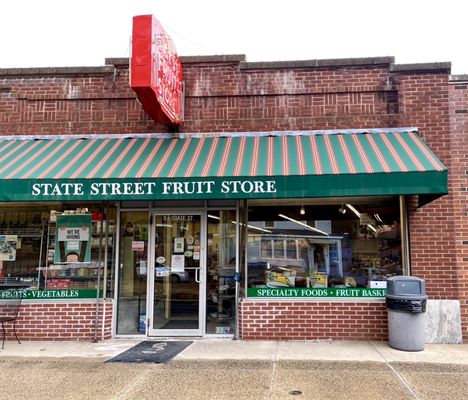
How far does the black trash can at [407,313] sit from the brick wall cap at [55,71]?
6728 millimetres

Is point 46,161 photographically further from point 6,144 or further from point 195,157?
point 195,157

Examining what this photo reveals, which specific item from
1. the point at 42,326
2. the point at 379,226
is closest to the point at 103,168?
the point at 42,326

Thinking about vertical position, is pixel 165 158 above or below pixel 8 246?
above

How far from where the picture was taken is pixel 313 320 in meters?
8.02

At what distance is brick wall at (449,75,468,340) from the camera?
827 cm

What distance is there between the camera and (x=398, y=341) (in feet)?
24.0


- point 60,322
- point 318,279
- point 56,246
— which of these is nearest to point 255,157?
point 318,279

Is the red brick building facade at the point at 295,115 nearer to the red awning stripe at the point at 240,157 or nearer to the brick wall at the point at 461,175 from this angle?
the brick wall at the point at 461,175

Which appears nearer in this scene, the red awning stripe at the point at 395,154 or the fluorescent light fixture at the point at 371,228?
the red awning stripe at the point at 395,154

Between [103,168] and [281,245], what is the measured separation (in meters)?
3.47

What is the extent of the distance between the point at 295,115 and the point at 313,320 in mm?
3833

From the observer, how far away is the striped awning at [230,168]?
7.14 metres

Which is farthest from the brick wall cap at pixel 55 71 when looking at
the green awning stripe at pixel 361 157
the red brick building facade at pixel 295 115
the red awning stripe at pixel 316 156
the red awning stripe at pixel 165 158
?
the green awning stripe at pixel 361 157

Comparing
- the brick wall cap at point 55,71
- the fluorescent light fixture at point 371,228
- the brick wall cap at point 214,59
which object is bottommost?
the fluorescent light fixture at point 371,228
